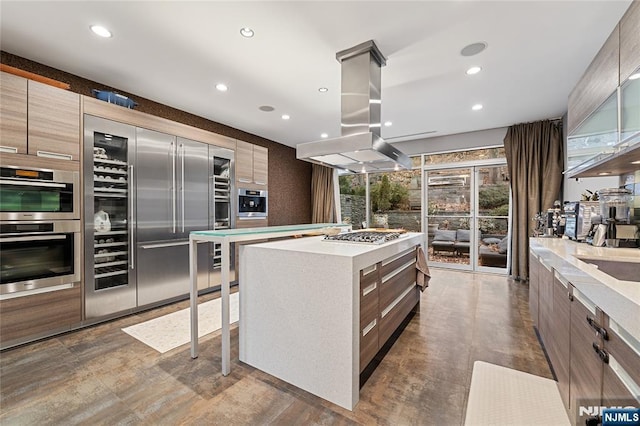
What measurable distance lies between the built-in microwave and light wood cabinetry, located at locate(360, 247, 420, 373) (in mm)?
2624

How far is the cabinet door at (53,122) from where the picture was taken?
2289 mm

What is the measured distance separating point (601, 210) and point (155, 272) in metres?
4.35

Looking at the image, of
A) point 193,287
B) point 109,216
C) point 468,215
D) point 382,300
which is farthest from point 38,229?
point 468,215

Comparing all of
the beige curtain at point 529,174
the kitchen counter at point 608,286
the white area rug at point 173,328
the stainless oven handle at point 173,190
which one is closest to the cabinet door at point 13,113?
the stainless oven handle at point 173,190

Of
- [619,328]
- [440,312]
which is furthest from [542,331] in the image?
[619,328]

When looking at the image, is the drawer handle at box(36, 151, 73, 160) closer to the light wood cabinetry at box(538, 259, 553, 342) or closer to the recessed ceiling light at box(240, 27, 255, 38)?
the recessed ceiling light at box(240, 27, 255, 38)

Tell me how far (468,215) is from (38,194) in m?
5.97

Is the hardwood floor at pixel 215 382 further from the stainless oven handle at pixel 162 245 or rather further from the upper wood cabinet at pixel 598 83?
the upper wood cabinet at pixel 598 83

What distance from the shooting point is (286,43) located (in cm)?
235

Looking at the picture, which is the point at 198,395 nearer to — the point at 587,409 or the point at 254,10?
the point at 587,409

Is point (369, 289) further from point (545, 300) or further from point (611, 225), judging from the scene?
point (611, 225)

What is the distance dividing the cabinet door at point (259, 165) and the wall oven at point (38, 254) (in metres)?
2.38

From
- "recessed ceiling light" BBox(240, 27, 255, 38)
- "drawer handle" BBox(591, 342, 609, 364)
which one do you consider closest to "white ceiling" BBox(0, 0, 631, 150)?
"recessed ceiling light" BBox(240, 27, 255, 38)

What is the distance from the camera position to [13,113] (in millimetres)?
2184
